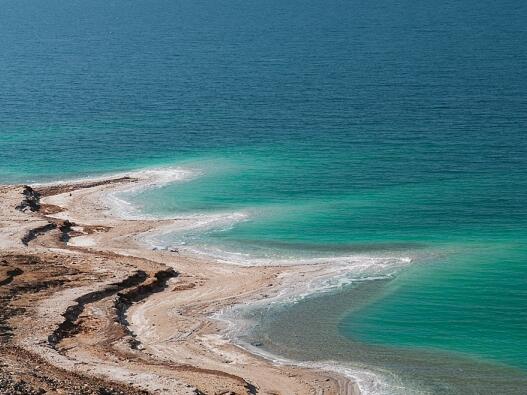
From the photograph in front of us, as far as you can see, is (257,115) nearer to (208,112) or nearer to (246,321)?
(208,112)

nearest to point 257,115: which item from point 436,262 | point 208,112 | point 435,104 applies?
point 208,112

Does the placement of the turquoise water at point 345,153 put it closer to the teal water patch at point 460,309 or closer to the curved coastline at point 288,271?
the teal water patch at point 460,309

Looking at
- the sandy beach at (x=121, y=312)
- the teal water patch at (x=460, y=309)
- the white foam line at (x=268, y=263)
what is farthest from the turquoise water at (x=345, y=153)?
the sandy beach at (x=121, y=312)

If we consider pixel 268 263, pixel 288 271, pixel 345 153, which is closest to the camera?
pixel 288 271

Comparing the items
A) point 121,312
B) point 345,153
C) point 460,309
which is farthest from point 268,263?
point 345,153

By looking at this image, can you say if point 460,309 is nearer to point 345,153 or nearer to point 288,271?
point 288,271

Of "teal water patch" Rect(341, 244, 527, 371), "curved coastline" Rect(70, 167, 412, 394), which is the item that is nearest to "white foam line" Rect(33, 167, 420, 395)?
"curved coastline" Rect(70, 167, 412, 394)

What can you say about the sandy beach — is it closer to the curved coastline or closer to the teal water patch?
the curved coastline
